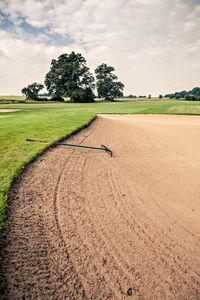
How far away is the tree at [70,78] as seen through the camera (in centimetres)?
5609

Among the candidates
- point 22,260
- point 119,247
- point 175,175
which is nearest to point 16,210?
point 22,260

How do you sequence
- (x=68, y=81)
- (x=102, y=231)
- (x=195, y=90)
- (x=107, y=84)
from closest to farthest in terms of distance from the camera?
(x=102, y=231) → (x=68, y=81) → (x=107, y=84) → (x=195, y=90)

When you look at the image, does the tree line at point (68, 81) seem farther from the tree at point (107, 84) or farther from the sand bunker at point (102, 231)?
the sand bunker at point (102, 231)

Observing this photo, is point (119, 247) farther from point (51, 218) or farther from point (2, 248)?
point (2, 248)

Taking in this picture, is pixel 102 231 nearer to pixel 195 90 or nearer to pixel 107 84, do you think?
pixel 107 84

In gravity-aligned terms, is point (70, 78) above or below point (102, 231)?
above

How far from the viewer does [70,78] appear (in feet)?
192

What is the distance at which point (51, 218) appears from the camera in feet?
9.45

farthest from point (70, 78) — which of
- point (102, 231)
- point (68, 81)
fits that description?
point (102, 231)

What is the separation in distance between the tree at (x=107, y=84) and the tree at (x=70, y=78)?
10.1 meters

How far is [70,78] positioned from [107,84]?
17802mm

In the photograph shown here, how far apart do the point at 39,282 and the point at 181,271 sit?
6.28 ft

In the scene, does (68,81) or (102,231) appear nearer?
(102,231)

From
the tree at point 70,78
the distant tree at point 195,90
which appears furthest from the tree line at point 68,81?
the distant tree at point 195,90
